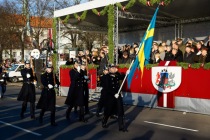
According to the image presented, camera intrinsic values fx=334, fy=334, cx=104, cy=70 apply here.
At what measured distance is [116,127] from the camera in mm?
9305

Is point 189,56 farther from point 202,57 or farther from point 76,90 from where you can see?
point 76,90

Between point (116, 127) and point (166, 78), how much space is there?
3.64 metres

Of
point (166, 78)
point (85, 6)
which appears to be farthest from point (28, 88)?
point (85, 6)

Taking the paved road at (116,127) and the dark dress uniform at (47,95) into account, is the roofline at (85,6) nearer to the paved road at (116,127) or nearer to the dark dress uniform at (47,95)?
the paved road at (116,127)

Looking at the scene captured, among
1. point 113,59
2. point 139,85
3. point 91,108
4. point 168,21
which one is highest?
point 168,21

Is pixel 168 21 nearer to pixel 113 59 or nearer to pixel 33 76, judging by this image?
pixel 113 59

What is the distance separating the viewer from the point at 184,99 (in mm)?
11641

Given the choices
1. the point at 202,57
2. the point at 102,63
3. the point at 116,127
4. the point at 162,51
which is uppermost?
the point at 162,51

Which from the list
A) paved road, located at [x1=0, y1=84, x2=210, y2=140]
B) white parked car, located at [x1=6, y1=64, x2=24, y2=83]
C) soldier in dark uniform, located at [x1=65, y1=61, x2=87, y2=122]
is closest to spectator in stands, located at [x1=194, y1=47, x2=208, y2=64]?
paved road, located at [x1=0, y1=84, x2=210, y2=140]

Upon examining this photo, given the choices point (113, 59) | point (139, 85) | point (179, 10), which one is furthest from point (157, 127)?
point (179, 10)

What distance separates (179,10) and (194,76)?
19.3 feet

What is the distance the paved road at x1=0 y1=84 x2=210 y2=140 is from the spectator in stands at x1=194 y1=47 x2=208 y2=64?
185 cm

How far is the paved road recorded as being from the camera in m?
8.13

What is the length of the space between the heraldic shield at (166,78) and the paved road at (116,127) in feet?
2.89
